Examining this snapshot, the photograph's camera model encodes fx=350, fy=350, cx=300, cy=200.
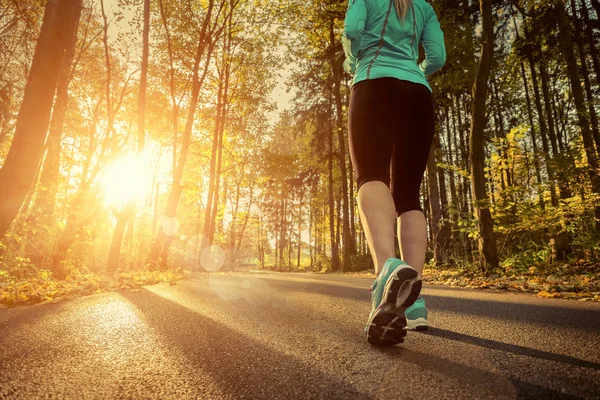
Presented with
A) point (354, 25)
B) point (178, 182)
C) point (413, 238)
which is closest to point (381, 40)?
point (354, 25)

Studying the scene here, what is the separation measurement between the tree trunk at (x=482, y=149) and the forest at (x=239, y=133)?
1.3 inches

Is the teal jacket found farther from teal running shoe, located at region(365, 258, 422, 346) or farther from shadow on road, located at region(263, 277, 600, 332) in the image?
shadow on road, located at region(263, 277, 600, 332)

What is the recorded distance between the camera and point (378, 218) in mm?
1877

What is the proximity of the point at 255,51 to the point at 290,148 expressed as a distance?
1757 centimetres

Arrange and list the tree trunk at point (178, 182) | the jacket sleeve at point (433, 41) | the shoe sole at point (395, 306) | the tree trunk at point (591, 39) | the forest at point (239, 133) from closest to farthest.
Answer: the shoe sole at point (395, 306), the jacket sleeve at point (433, 41), the forest at point (239, 133), the tree trunk at point (178, 182), the tree trunk at point (591, 39)

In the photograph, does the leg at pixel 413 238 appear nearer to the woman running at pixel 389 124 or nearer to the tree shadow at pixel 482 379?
the woman running at pixel 389 124

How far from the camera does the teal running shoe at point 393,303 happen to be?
155 cm

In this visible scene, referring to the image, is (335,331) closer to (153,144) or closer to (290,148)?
(153,144)

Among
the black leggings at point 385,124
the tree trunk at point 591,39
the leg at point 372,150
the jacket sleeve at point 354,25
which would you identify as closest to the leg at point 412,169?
the black leggings at point 385,124

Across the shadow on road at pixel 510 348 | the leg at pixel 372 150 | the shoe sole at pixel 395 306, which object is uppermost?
the leg at pixel 372 150

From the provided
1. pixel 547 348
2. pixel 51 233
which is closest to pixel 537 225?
pixel 547 348

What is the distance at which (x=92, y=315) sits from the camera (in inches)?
106

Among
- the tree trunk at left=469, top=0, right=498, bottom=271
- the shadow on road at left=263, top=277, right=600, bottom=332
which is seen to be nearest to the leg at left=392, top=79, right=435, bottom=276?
the shadow on road at left=263, top=277, right=600, bottom=332

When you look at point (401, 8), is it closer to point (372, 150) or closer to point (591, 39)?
point (372, 150)
